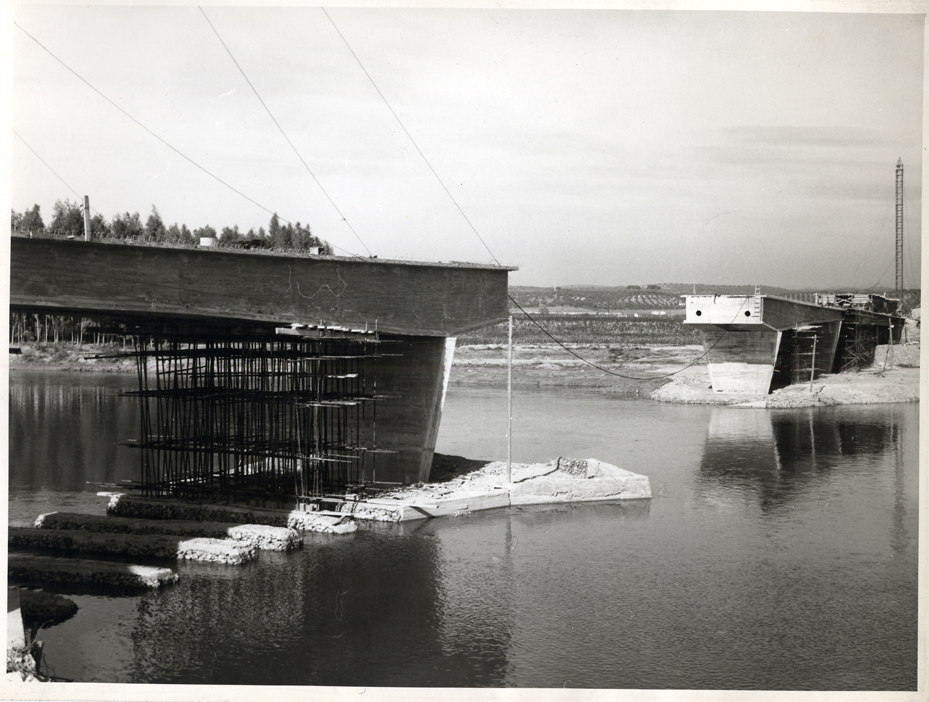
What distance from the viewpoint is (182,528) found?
82.0 feet

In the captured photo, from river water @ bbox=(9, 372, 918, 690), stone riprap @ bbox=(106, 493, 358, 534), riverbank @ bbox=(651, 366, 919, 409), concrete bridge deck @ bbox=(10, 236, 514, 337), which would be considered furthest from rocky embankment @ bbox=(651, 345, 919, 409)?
stone riprap @ bbox=(106, 493, 358, 534)

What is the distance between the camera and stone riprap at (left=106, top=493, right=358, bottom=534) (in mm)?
26312

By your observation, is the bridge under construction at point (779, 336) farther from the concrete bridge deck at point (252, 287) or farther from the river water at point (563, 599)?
the concrete bridge deck at point (252, 287)

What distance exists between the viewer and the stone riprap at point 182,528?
80.2ft

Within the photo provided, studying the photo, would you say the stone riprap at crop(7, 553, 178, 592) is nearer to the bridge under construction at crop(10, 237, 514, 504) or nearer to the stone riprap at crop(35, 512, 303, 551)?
the stone riprap at crop(35, 512, 303, 551)

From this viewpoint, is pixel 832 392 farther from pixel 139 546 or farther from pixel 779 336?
pixel 139 546

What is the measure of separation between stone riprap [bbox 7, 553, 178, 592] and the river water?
0.56 m

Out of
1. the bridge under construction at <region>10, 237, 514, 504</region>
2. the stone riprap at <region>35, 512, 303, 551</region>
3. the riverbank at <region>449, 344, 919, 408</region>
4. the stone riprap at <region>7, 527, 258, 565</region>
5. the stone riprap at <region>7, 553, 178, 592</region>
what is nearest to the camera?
the stone riprap at <region>7, 553, 178, 592</region>

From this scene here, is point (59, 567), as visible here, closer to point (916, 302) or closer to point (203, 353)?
point (203, 353)

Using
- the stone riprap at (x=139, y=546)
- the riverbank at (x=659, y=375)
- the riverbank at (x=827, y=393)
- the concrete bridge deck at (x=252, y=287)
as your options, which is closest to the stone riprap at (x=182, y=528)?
the stone riprap at (x=139, y=546)

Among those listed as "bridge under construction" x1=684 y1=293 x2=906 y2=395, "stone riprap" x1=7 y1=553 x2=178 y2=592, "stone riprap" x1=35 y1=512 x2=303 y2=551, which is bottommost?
"stone riprap" x1=7 y1=553 x2=178 y2=592

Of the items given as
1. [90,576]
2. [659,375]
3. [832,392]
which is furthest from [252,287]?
[659,375]

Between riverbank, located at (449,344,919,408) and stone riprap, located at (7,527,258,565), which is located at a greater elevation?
riverbank, located at (449,344,919,408)

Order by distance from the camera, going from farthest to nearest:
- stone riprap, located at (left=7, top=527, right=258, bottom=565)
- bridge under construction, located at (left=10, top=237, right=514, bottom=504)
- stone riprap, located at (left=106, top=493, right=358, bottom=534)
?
stone riprap, located at (left=106, top=493, right=358, bottom=534), bridge under construction, located at (left=10, top=237, right=514, bottom=504), stone riprap, located at (left=7, top=527, right=258, bottom=565)
